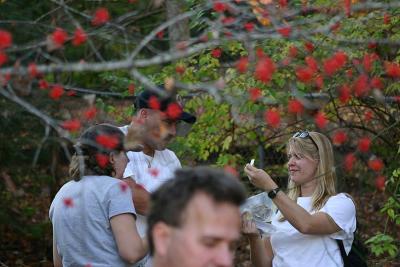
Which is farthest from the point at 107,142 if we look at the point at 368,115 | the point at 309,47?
the point at 368,115

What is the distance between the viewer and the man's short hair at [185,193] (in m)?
3.19

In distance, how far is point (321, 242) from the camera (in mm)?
5629

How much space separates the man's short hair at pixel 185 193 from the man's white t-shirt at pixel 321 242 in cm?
242

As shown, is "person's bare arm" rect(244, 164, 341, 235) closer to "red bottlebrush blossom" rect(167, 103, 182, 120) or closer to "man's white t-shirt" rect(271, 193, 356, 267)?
"man's white t-shirt" rect(271, 193, 356, 267)

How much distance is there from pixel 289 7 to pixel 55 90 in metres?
2.66

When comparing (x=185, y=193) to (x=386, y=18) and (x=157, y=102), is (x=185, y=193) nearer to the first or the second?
(x=157, y=102)

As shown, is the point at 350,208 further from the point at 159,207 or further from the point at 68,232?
the point at 159,207

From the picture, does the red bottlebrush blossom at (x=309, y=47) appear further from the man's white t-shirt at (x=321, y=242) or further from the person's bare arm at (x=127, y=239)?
the person's bare arm at (x=127, y=239)

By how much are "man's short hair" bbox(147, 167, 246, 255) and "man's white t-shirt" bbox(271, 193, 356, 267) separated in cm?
242

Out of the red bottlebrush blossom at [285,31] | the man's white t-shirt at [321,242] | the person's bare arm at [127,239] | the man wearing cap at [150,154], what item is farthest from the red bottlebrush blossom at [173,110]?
the man's white t-shirt at [321,242]

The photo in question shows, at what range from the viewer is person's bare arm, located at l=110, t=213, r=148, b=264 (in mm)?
4859

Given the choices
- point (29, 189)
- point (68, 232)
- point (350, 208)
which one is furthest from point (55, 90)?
point (29, 189)

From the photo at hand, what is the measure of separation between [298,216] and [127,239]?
110 cm

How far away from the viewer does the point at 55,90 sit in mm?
4480
